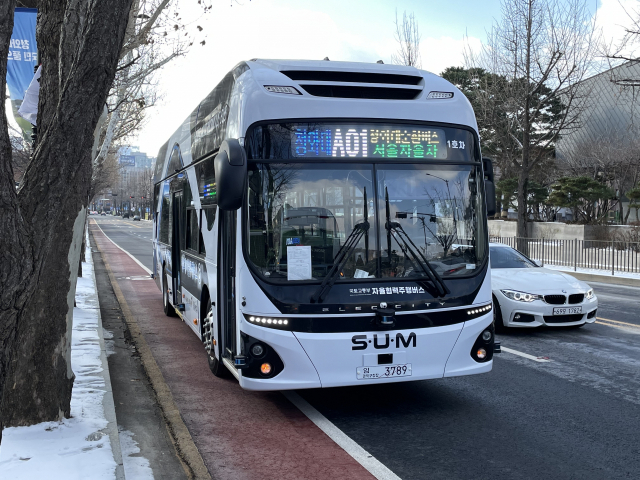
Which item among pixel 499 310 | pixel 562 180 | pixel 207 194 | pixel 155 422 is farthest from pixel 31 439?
pixel 562 180

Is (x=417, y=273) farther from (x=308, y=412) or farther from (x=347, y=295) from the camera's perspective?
(x=308, y=412)

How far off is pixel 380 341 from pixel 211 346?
232 centimetres

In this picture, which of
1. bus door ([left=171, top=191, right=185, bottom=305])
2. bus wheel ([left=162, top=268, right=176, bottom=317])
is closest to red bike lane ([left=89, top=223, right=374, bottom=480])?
bus door ([left=171, top=191, right=185, bottom=305])

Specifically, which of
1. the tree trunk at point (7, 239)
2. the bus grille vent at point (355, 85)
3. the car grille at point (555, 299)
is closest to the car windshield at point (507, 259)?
the car grille at point (555, 299)

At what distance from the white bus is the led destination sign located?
0.4 inches

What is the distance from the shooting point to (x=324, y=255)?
5895 mm

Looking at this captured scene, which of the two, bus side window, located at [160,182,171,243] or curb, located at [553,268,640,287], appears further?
curb, located at [553,268,640,287]

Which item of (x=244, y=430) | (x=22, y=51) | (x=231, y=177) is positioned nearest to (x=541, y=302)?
(x=244, y=430)

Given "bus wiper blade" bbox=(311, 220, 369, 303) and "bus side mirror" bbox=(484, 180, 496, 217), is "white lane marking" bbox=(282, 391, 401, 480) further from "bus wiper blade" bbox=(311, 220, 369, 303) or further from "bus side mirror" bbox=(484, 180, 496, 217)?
"bus side mirror" bbox=(484, 180, 496, 217)

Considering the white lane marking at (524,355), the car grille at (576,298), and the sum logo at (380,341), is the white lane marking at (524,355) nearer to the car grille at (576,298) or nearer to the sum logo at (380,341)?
the car grille at (576,298)

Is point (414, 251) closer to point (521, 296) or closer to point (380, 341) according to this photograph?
point (380, 341)

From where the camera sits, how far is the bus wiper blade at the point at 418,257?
6043mm

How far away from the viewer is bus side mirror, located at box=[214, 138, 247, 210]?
18.1 ft

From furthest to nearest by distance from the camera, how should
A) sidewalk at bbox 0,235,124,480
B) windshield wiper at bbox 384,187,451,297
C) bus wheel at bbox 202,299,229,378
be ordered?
bus wheel at bbox 202,299,229,378 → windshield wiper at bbox 384,187,451,297 → sidewalk at bbox 0,235,124,480
